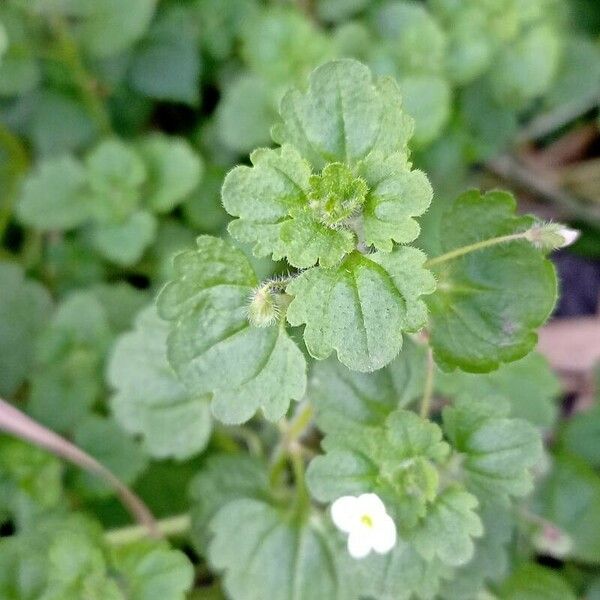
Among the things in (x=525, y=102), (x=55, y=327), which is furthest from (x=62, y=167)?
(x=525, y=102)

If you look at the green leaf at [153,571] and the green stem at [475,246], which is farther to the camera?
the green leaf at [153,571]

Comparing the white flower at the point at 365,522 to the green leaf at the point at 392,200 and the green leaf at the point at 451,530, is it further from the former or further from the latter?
the green leaf at the point at 392,200

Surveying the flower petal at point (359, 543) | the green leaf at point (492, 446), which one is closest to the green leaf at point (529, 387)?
the green leaf at point (492, 446)

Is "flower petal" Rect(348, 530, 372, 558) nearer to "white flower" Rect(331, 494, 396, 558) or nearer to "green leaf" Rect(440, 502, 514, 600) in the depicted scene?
"white flower" Rect(331, 494, 396, 558)

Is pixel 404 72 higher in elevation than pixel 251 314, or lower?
higher

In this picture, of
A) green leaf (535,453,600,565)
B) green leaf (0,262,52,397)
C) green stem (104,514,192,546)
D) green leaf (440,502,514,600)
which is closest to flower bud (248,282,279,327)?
green leaf (440,502,514,600)

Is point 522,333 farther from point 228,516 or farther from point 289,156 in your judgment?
point 228,516
